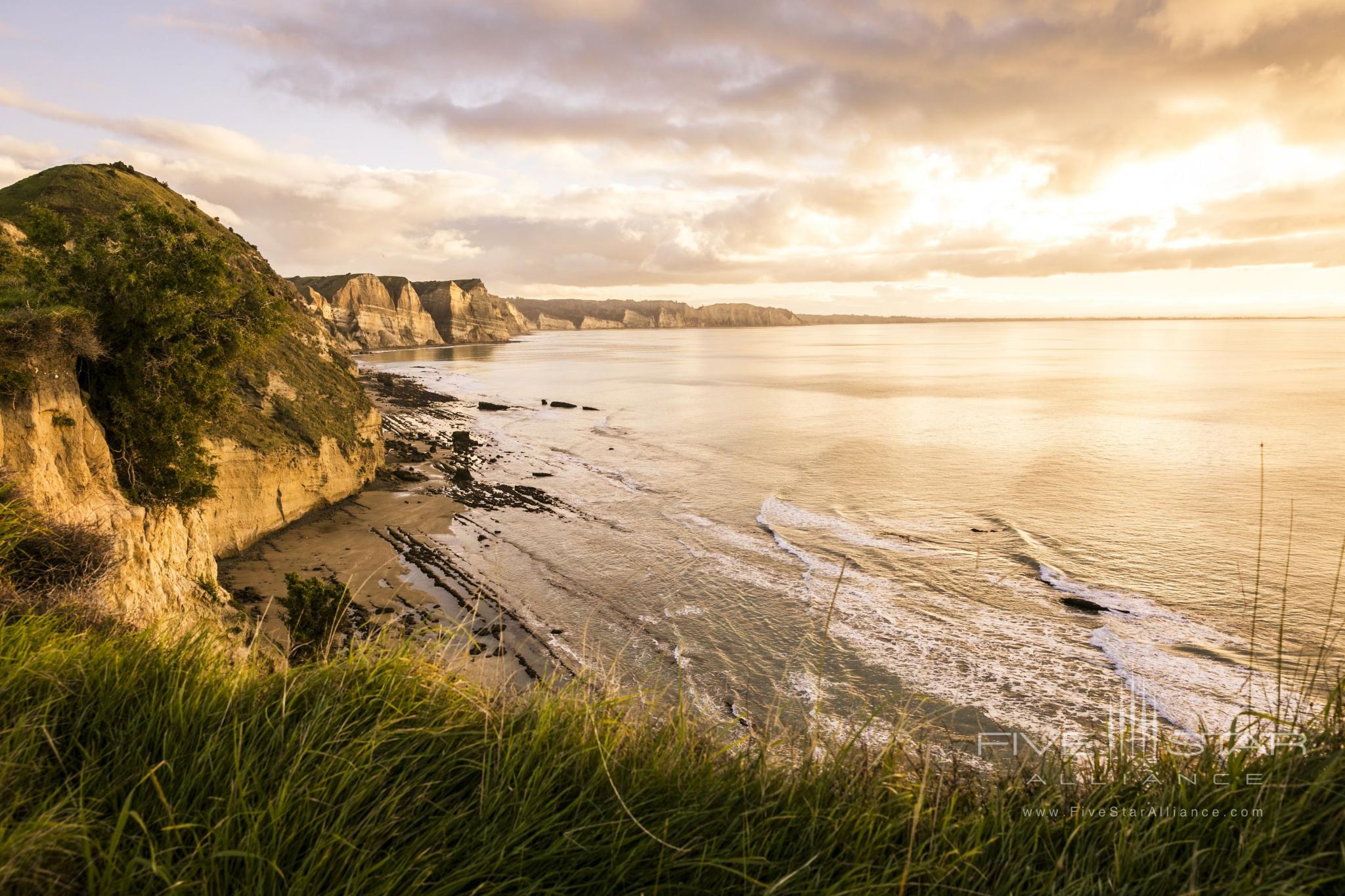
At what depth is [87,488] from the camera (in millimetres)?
10969

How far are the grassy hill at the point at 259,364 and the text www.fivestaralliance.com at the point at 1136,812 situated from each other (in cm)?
1768

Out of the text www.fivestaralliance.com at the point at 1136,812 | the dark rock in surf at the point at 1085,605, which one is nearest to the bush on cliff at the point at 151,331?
the text www.fivestaralliance.com at the point at 1136,812

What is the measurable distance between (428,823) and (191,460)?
14.4m

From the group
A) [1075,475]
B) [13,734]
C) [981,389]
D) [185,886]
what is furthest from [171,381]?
[981,389]

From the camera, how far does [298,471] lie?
21.5m

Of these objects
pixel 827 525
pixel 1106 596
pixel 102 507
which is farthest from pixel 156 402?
pixel 1106 596

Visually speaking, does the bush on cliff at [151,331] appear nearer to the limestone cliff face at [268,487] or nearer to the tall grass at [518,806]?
the limestone cliff face at [268,487]

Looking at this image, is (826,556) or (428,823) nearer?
(428,823)

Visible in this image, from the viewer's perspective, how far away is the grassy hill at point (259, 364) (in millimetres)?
20375

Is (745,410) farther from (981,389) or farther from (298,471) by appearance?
(298,471)

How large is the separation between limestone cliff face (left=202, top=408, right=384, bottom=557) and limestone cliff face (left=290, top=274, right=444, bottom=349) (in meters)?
112

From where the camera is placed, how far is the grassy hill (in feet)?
66.8

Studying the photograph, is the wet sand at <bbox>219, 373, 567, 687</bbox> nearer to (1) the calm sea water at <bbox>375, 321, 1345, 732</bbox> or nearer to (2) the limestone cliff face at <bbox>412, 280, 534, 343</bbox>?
(1) the calm sea water at <bbox>375, 321, 1345, 732</bbox>

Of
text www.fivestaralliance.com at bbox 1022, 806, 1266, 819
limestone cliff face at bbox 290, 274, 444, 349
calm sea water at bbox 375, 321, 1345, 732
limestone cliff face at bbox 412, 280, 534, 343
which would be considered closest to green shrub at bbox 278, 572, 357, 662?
calm sea water at bbox 375, 321, 1345, 732
